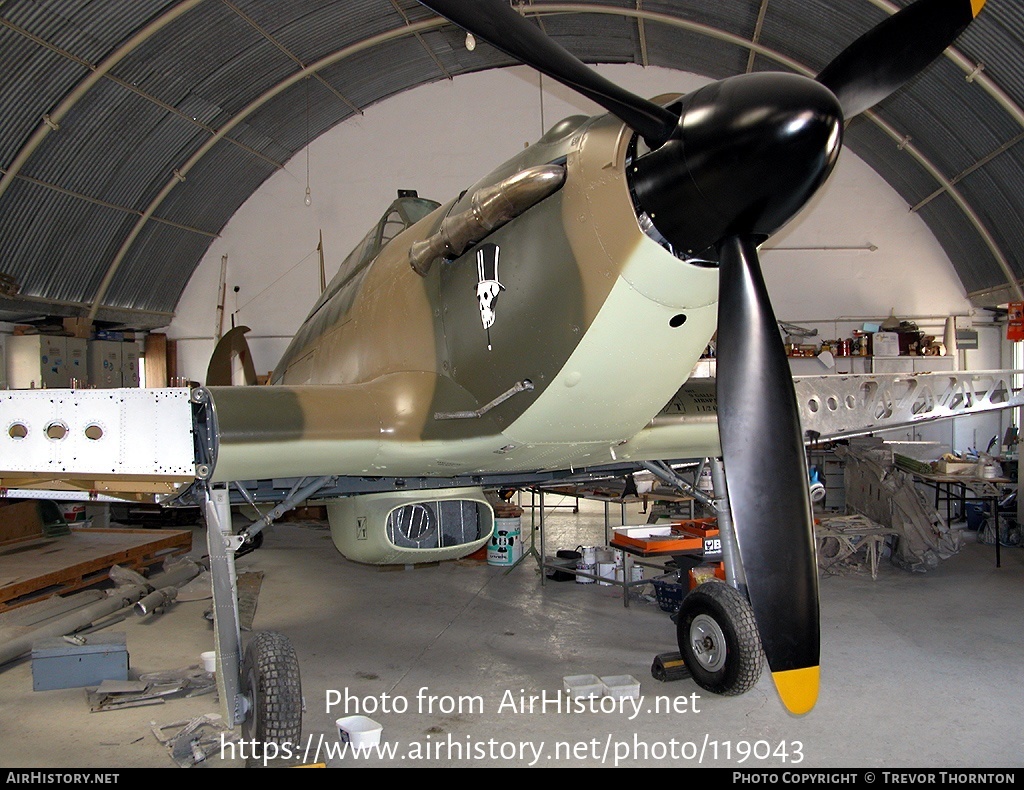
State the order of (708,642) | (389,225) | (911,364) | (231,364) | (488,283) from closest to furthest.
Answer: (488,283)
(708,642)
(389,225)
(231,364)
(911,364)

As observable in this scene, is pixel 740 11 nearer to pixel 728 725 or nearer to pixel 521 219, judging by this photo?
pixel 521 219

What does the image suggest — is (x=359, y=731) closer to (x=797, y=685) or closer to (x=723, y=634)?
(x=723, y=634)

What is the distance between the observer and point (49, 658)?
→ 5363 millimetres

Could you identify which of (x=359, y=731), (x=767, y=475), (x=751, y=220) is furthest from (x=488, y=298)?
(x=359, y=731)

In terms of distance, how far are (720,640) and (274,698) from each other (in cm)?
276

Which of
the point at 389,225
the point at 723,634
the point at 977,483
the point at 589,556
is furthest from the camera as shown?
the point at 977,483

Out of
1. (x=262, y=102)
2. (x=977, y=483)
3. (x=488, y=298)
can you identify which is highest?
(x=262, y=102)

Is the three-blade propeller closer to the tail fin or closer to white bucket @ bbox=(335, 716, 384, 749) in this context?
white bucket @ bbox=(335, 716, 384, 749)

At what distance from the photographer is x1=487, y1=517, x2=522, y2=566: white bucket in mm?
9227

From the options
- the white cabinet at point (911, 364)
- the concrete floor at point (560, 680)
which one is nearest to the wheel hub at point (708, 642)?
the concrete floor at point (560, 680)

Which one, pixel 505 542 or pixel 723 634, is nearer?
pixel 723 634

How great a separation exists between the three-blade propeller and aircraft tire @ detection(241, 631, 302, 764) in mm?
2555

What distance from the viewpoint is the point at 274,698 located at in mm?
4051
